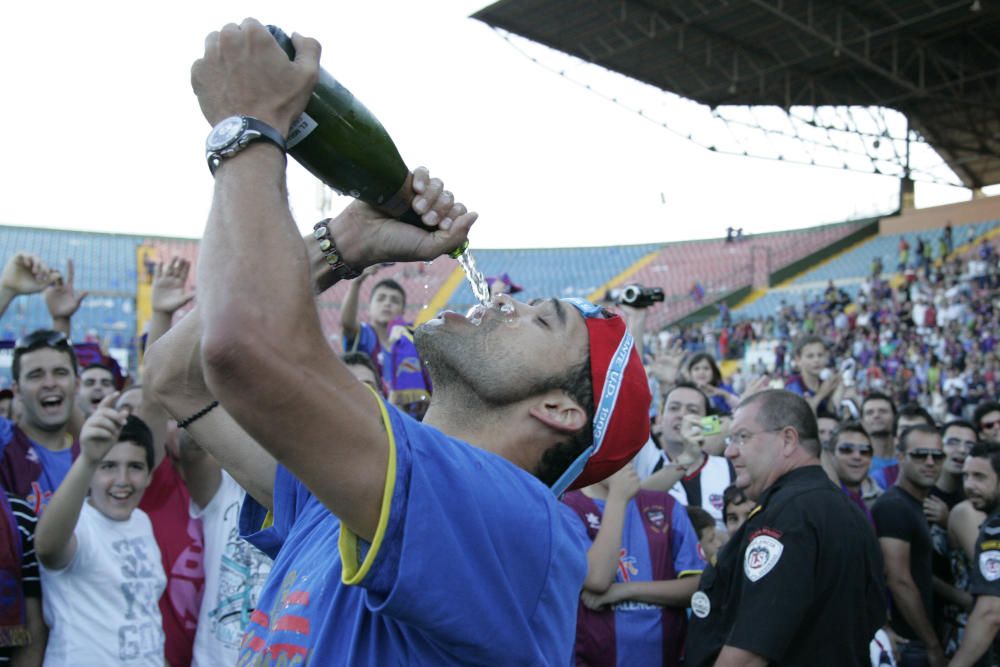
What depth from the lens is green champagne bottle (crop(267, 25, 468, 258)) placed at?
71.1 inches

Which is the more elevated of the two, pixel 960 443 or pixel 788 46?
pixel 788 46

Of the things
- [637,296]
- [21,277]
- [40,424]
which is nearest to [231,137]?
[40,424]

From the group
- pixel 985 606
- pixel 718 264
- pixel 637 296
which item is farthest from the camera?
pixel 718 264

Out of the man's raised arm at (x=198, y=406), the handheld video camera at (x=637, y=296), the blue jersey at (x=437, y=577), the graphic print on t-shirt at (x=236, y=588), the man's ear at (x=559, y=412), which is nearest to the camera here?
the blue jersey at (x=437, y=577)

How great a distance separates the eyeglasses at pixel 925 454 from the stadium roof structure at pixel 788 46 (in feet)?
53.3

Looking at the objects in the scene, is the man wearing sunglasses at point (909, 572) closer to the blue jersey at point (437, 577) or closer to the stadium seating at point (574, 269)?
the blue jersey at point (437, 577)

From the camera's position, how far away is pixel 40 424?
429cm

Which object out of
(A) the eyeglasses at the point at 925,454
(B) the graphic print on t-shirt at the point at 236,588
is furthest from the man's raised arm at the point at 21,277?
(A) the eyeglasses at the point at 925,454

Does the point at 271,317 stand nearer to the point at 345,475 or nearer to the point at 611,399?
the point at 345,475

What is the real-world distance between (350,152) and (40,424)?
315 cm

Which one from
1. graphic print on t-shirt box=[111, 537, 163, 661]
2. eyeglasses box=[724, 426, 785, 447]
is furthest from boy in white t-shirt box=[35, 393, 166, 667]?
eyeglasses box=[724, 426, 785, 447]

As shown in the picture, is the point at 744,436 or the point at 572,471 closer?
the point at 572,471

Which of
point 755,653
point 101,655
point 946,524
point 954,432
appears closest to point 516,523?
point 755,653

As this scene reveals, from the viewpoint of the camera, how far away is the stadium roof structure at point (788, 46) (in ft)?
66.1
